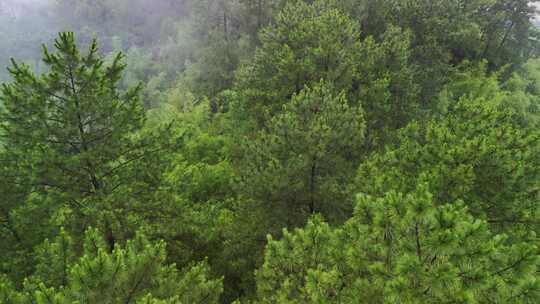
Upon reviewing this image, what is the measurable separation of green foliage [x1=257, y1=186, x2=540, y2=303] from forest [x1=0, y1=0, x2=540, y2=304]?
0.02 m

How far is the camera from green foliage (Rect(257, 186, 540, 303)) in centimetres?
362

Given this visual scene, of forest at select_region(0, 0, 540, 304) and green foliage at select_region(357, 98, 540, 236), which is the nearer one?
forest at select_region(0, 0, 540, 304)

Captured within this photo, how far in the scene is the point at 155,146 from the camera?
25.0ft

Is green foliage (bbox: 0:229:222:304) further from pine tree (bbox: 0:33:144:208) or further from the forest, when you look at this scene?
pine tree (bbox: 0:33:144:208)

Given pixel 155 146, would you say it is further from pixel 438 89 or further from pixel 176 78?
pixel 176 78

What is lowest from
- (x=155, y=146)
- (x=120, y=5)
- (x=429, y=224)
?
(x=155, y=146)

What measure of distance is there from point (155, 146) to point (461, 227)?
6.41 meters

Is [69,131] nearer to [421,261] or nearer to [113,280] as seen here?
[113,280]

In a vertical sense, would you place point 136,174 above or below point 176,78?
above

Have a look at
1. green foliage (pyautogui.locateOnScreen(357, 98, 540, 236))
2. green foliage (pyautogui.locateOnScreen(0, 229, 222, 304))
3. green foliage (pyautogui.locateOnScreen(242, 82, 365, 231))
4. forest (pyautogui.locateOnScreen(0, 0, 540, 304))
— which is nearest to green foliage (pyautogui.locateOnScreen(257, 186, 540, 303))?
forest (pyautogui.locateOnScreen(0, 0, 540, 304))

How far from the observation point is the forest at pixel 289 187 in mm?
3971

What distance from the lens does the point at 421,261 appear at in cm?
386

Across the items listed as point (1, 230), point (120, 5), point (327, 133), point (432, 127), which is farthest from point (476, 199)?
point (120, 5)

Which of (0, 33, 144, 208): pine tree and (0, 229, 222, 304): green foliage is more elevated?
(0, 33, 144, 208): pine tree
